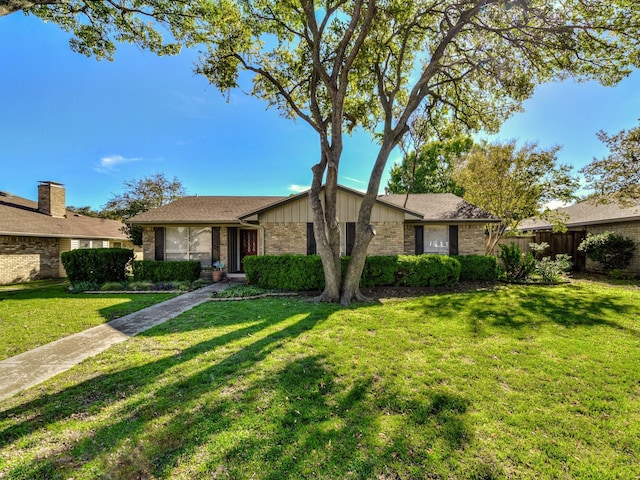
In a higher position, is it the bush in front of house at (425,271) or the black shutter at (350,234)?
the black shutter at (350,234)

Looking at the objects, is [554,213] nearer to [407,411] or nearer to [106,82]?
[407,411]

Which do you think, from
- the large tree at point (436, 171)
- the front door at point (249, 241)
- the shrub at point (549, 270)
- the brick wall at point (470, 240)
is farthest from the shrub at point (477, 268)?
the large tree at point (436, 171)

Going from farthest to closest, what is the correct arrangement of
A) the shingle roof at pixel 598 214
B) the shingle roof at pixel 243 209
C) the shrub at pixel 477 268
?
the shingle roof at pixel 598 214 < the shingle roof at pixel 243 209 < the shrub at pixel 477 268

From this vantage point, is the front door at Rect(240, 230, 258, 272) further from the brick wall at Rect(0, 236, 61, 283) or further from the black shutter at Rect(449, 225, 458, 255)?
the brick wall at Rect(0, 236, 61, 283)

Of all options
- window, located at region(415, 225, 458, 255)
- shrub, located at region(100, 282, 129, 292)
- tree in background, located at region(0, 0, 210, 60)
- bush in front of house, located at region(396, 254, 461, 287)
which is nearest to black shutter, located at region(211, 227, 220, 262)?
shrub, located at region(100, 282, 129, 292)

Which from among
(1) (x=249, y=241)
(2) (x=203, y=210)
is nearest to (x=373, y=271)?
(1) (x=249, y=241)

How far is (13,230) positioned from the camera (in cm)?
1288

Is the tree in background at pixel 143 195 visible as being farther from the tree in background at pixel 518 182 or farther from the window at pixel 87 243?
the tree in background at pixel 518 182

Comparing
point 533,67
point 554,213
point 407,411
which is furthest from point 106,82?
point 554,213

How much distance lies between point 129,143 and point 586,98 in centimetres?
2501

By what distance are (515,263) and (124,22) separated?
16.6m

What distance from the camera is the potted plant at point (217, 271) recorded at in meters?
12.6

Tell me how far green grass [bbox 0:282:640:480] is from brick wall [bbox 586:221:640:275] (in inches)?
471

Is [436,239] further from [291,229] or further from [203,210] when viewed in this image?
[203,210]
